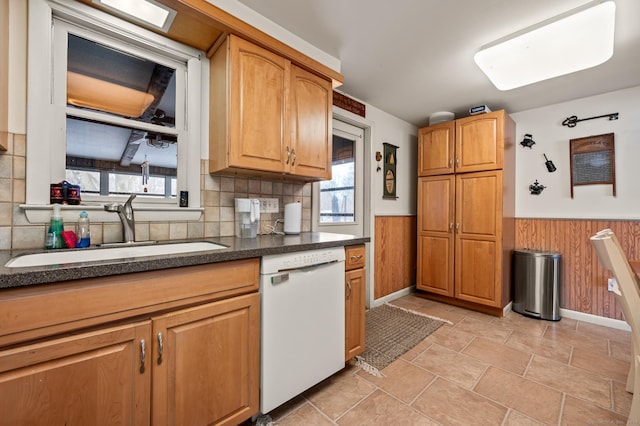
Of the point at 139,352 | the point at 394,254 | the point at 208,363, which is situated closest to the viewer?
the point at 139,352

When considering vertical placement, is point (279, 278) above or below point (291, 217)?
below

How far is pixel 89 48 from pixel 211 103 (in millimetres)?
655

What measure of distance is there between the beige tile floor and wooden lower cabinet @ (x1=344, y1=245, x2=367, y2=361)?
0.61 feet

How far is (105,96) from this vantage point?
1528mm

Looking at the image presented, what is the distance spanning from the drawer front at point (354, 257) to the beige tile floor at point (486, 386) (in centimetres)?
74

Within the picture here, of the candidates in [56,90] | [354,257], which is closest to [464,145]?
[354,257]

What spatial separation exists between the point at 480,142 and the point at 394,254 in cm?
163

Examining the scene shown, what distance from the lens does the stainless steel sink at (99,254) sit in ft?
3.51

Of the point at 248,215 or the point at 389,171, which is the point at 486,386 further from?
the point at 389,171

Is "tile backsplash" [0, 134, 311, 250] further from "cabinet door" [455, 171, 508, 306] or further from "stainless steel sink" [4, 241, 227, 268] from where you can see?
"cabinet door" [455, 171, 508, 306]

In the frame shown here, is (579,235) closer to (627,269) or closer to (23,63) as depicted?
(627,269)

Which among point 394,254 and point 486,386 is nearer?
point 486,386

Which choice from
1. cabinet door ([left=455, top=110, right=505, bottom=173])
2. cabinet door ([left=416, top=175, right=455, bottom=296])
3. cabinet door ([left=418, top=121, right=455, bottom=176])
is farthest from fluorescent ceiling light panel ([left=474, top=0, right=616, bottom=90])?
cabinet door ([left=416, top=175, right=455, bottom=296])

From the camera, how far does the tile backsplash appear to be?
3.99ft
